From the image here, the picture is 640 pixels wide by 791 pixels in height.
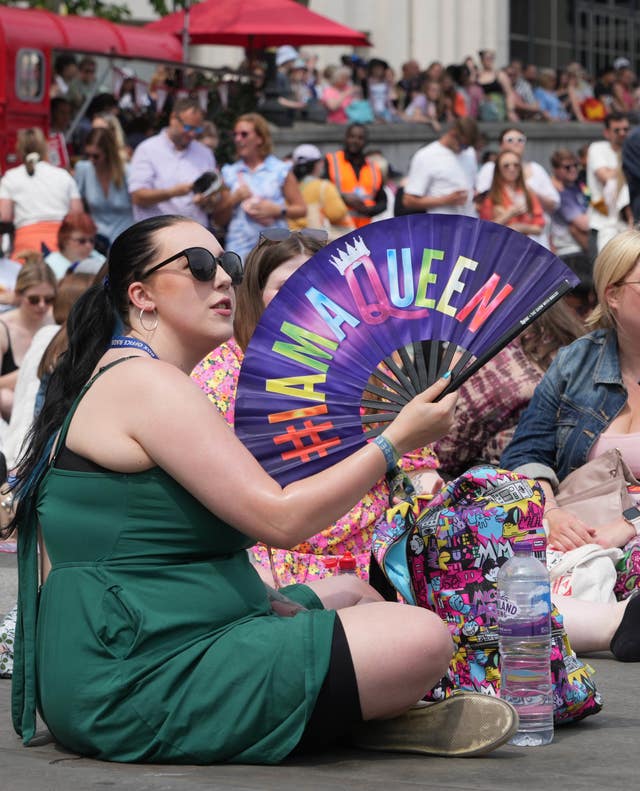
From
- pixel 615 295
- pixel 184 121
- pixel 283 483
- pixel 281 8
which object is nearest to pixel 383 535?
pixel 283 483

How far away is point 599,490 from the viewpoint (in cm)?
559

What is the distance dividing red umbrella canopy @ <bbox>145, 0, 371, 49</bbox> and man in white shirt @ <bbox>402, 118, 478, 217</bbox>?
853cm

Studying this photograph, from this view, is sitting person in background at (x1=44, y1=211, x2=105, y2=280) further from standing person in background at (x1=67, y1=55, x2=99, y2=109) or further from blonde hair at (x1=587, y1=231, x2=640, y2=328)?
standing person in background at (x1=67, y1=55, x2=99, y2=109)

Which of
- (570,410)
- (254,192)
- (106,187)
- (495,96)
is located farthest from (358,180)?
(495,96)

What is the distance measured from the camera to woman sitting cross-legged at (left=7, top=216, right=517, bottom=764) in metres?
3.49

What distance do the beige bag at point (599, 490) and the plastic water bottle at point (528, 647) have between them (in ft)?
5.66

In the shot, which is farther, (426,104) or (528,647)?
(426,104)

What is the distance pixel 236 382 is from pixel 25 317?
3820mm

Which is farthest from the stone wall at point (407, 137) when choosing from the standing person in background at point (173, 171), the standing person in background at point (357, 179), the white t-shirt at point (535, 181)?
the standing person in background at point (173, 171)

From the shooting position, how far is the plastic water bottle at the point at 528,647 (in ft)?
12.5

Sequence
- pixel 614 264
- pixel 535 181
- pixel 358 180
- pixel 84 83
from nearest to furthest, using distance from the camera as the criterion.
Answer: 1. pixel 614 264
2. pixel 535 181
3. pixel 358 180
4. pixel 84 83

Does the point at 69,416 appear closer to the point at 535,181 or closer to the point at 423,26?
the point at 535,181

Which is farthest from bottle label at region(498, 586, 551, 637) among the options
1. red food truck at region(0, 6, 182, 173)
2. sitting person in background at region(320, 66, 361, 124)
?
sitting person in background at region(320, 66, 361, 124)

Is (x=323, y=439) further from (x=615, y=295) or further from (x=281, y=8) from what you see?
(x=281, y=8)
